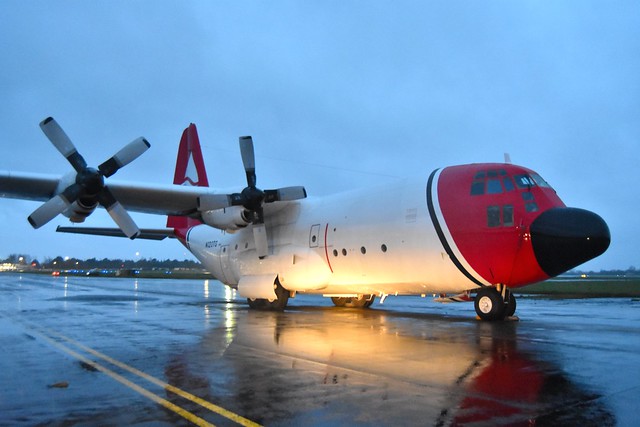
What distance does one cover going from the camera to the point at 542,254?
1255 centimetres

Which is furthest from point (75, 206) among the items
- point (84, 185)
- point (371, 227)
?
point (371, 227)

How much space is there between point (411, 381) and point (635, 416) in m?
2.36

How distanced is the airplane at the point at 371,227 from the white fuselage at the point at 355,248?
1.6 inches

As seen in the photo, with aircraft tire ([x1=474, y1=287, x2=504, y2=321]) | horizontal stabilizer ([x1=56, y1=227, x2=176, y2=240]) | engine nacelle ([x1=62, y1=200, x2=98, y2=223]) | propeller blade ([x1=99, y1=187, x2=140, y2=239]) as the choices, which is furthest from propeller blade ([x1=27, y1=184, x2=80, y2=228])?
aircraft tire ([x1=474, y1=287, x2=504, y2=321])

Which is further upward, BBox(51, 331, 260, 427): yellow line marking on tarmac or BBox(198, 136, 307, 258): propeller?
BBox(198, 136, 307, 258): propeller

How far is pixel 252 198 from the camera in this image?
58.7 feet

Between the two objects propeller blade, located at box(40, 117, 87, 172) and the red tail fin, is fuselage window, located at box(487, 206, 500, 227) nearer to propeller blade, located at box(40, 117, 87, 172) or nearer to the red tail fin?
propeller blade, located at box(40, 117, 87, 172)

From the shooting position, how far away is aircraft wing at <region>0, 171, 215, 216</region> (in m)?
15.8

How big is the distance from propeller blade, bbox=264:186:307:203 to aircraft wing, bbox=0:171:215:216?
215cm

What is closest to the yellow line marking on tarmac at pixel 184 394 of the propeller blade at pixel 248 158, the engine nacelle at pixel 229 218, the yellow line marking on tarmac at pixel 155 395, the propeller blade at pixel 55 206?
the yellow line marking on tarmac at pixel 155 395

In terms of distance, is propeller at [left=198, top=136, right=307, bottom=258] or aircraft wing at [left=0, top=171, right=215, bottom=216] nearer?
aircraft wing at [left=0, top=171, right=215, bottom=216]

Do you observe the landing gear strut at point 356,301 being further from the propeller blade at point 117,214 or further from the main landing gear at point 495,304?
the propeller blade at point 117,214

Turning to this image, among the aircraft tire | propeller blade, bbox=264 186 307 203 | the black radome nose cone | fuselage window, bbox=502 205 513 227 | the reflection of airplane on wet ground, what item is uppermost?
propeller blade, bbox=264 186 307 203

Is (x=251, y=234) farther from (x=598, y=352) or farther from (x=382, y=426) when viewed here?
(x=382, y=426)
